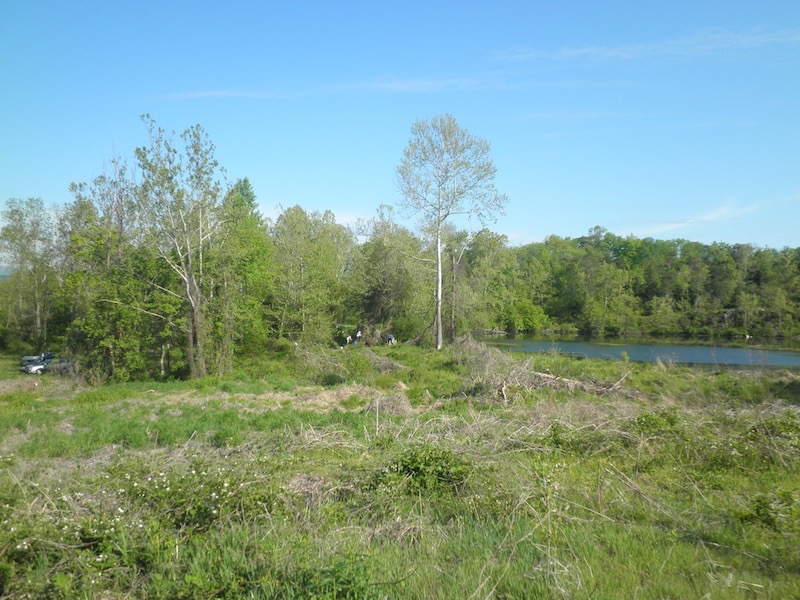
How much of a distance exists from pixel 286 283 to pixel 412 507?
2985 centimetres

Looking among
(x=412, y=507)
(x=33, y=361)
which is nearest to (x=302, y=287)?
(x=33, y=361)

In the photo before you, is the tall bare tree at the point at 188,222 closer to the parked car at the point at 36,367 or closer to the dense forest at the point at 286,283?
the dense forest at the point at 286,283

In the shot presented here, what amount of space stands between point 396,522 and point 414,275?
3357 centimetres

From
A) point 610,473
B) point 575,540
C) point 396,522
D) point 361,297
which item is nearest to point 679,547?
point 575,540

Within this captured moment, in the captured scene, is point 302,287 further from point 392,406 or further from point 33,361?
point 392,406

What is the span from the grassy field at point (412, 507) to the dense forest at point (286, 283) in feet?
41.0

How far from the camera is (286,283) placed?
3491 centimetres

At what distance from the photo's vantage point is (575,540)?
17.3ft

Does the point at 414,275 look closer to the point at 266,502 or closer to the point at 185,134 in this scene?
the point at 185,134

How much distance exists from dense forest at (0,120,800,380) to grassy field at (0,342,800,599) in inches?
492

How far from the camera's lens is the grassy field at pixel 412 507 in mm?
4477

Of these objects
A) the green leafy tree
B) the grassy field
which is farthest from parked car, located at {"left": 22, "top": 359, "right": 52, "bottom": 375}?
the grassy field

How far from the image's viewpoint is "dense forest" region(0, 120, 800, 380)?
953 inches

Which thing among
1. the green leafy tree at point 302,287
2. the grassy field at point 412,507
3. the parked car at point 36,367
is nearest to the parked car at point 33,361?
the parked car at point 36,367
